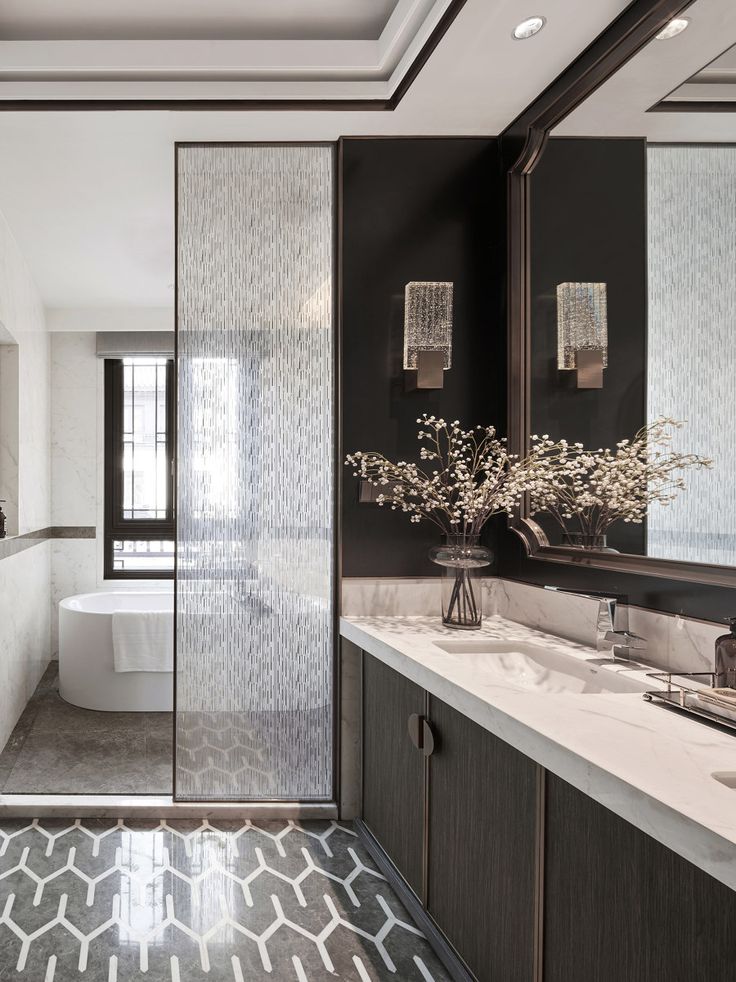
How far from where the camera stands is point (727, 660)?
1351 millimetres

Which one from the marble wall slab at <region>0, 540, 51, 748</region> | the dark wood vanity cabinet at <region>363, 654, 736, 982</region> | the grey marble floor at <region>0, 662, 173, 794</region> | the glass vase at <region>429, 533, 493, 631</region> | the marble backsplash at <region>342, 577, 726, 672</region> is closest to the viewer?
the dark wood vanity cabinet at <region>363, 654, 736, 982</region>

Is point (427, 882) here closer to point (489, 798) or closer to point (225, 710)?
point (489, 798)

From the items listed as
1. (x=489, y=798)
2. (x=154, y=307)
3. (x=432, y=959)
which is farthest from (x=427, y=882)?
(x=154, y=307)

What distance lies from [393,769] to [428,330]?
1491 millimetres

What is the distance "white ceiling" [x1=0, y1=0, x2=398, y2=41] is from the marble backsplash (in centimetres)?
187

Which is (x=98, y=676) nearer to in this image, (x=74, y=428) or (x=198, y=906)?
(x=74, y=428)

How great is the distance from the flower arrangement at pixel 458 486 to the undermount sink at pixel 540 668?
0.21 metres

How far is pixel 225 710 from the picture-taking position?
2566 millimetres

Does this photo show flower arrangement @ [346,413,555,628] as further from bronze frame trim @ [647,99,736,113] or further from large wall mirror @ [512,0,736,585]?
Answer: bronze frame trim @ [647,99,736,113]

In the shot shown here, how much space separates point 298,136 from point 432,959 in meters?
2.66

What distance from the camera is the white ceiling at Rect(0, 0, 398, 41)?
209 cm

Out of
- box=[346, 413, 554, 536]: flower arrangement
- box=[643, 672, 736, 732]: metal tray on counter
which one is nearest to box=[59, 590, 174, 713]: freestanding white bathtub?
box=[346, 413, 554, 536]: flower arrangement

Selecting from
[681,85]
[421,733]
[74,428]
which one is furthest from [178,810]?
[74,428]

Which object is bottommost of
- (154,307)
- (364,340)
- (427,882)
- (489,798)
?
(427,882)
